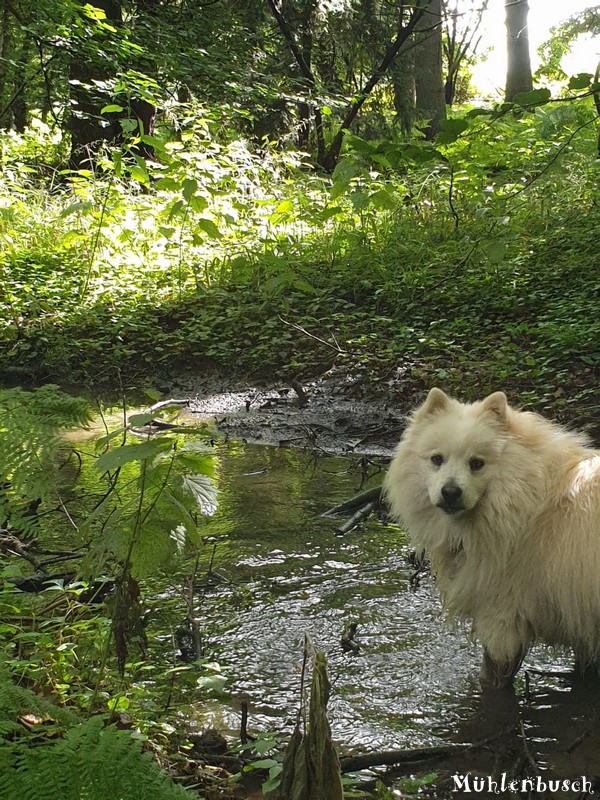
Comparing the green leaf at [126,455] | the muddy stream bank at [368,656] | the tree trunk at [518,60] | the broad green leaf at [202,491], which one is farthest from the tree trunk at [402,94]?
the green leaf at [126,455]

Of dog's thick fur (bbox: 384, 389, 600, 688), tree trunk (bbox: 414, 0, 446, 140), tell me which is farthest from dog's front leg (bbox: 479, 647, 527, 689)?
Result: tree trunk (bbox: 414, 0, 446, 140)

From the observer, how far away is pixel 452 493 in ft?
11.0

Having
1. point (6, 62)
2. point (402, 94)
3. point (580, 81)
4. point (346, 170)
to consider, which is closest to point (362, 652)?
point (580, 81)

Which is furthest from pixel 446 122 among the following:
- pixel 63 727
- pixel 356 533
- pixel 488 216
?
pixel 488 216

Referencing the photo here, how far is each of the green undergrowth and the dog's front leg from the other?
11.2 ft

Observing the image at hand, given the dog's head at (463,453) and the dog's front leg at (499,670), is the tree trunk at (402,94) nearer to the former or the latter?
the dog's head at (463,453)

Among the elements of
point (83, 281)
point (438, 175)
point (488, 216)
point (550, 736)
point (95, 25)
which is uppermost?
point (95, 25)

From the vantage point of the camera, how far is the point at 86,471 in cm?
647

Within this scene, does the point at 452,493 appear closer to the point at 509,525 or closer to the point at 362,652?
the point at 509,525

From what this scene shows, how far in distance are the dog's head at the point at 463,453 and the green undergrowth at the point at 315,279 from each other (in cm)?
278

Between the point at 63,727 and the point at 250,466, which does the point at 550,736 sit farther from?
the point at 250,466

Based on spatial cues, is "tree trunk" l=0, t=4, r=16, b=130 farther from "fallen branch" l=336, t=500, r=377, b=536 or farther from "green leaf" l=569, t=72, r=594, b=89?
"green leaf" l=569, t=72, r=594, b=89

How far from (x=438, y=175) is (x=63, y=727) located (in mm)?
11191

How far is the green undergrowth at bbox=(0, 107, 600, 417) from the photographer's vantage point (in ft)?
24.7
